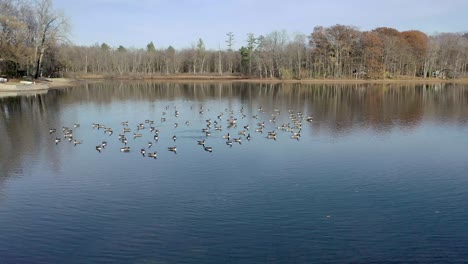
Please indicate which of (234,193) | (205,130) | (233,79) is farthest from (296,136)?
(233,79)

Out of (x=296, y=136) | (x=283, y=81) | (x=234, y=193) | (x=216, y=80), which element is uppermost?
(x=216, y=80)

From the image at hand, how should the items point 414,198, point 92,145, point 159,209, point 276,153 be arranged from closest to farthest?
point 159,209 → point 414,198 → point 276,153 → point 92,145

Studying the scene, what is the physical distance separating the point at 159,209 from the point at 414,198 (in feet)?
32.5

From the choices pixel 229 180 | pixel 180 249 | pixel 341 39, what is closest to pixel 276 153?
pixel 229 180

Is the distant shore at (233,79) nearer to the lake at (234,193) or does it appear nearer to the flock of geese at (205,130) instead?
the flock of geese at (205,130)

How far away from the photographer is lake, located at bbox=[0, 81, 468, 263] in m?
12.9

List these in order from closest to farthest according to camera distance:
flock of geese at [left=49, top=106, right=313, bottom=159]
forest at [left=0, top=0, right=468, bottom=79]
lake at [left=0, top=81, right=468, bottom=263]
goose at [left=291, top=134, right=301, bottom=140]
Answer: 1. lake at [left=0, top=81, right=468, bottom=263]
2. flock of geese at [left=49, top=106, right=313, bottom=159]
3. goose at [left=291, top=134, right=301, bottom=140]
4. forest at [left=0, top=0, right=468, bottom=79]

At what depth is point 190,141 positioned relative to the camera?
2827 cm

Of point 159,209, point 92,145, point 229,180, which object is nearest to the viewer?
point 159,209

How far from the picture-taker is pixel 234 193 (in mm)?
17594

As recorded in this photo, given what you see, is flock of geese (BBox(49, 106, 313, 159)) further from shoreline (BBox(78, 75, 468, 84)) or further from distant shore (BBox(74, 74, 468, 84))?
distant shore (BBox(74, 74, 468, 84))

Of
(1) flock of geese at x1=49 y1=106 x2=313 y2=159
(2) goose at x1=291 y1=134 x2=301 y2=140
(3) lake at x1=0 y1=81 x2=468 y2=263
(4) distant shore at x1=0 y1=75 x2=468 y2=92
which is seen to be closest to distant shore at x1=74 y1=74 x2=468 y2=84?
(4) distant shore at x1=0 y1=75 x2=468 y2=92

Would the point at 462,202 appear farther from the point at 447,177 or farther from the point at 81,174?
the point at 81,174

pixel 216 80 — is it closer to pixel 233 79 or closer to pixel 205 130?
pixel 233 79
